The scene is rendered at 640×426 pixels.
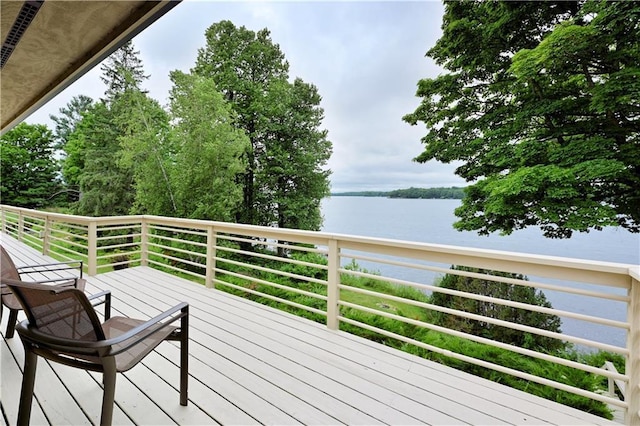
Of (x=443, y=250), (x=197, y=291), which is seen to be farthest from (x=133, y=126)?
(x=443, y=250)

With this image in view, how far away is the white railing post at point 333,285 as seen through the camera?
9.27 feet

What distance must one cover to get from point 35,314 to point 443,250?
7.45 feet

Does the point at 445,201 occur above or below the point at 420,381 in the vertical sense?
above

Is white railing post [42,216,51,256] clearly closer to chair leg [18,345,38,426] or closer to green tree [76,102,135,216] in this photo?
chair leg [18,345,38,426]

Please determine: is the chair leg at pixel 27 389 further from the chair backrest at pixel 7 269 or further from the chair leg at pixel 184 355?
the chair backrest at pixel 7 269

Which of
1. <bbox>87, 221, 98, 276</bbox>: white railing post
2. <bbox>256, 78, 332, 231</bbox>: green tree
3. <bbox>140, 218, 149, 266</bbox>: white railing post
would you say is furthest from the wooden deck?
<bbox>256, 78, 332, 231</bbox>: green tree

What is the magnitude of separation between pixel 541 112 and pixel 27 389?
→ 773 cm

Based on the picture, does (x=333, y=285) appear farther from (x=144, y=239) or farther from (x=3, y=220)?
(x=3, y=220)

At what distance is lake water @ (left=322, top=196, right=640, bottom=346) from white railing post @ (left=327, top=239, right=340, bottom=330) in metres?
4.90

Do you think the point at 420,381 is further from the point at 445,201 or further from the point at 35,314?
the point at 445,201

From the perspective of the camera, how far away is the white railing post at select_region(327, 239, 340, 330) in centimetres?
282

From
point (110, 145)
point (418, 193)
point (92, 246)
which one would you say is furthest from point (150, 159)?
point (418, 193)

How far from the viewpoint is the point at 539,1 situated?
619cm

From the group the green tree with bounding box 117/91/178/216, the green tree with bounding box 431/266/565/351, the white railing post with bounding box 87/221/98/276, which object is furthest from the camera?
the green tree with bounding box 117/91/178/216
